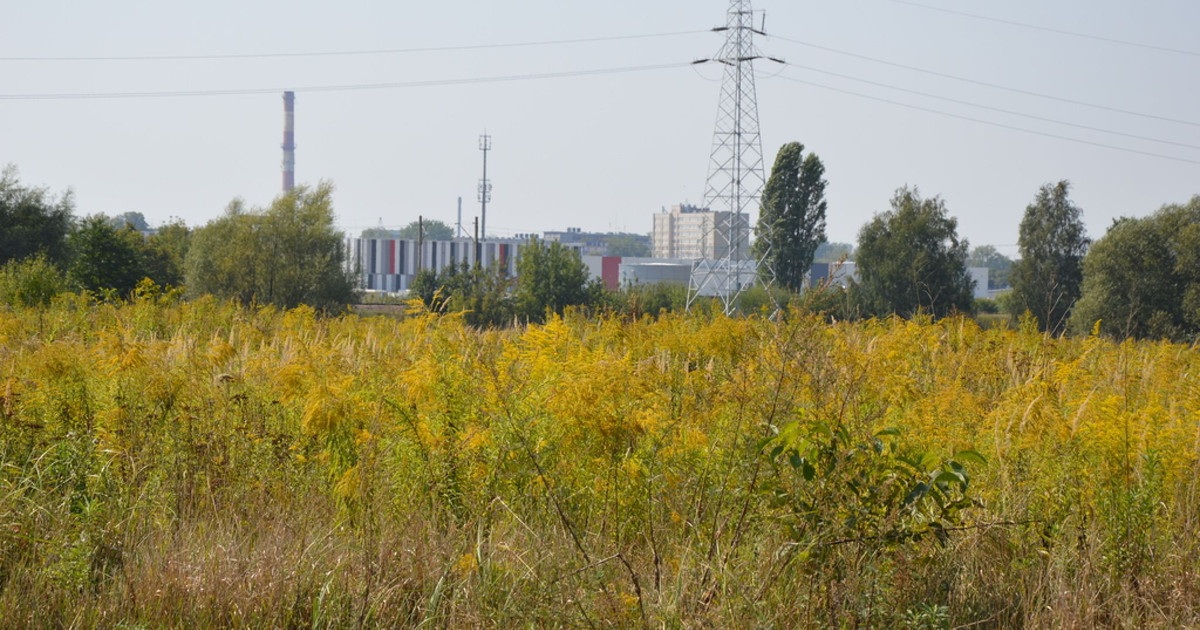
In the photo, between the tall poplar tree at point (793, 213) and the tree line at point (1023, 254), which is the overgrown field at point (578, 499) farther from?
the tall poplar tree at point (793, 213)

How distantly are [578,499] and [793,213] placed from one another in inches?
1739

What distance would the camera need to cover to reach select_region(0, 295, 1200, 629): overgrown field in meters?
3.50

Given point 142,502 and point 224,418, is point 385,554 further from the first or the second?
point 224,418

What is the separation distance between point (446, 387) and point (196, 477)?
1.21 metres

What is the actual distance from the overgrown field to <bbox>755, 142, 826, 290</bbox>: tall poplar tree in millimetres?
40726

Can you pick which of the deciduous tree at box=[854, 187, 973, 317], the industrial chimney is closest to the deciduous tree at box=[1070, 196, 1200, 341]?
the deciduous tree at box=[854, 187, 973, 317]

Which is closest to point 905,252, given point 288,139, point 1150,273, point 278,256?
point 1150,273

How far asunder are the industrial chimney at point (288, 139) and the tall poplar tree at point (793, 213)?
95.6m

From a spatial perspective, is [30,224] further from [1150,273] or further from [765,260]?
[1150,273]

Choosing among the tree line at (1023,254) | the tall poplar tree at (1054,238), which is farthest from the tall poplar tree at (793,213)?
the tall poplar tree at (1054,238)

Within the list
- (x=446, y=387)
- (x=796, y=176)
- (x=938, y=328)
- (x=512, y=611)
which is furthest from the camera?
(x=796, y=176)

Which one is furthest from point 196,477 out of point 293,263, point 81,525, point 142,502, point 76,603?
point 293,263

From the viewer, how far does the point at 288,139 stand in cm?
13275

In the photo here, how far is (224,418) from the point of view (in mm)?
5102
